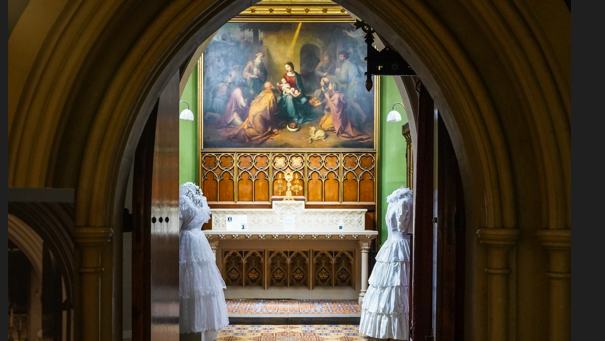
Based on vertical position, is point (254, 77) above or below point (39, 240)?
above

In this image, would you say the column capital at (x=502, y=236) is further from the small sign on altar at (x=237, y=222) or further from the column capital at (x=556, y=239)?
the small sign on altar at (x=237, y=222)

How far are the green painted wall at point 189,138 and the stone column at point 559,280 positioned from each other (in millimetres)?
6374

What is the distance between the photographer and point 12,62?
1695 mm

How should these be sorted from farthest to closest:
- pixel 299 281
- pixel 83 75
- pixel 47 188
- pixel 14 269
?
pixel 299 281, pixel 83 75, pixel 47 188, pixel 14 269

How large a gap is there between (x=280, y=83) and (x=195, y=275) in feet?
13.8

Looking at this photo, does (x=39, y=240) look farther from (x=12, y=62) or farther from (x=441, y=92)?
(x=441, y=92)

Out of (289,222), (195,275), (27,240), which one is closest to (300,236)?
(289,222)

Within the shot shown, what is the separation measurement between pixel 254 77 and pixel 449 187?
6.28 m

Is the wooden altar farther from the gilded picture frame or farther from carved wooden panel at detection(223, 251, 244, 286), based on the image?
the gilded picture frame

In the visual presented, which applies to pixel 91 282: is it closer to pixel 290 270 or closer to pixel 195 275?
pixel 195 275

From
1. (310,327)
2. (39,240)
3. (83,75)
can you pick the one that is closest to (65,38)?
(83,75)

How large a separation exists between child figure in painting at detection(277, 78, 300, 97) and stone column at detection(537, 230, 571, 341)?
6.84 meters

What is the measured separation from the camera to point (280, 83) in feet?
28.1

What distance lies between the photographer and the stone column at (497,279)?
2.00m
